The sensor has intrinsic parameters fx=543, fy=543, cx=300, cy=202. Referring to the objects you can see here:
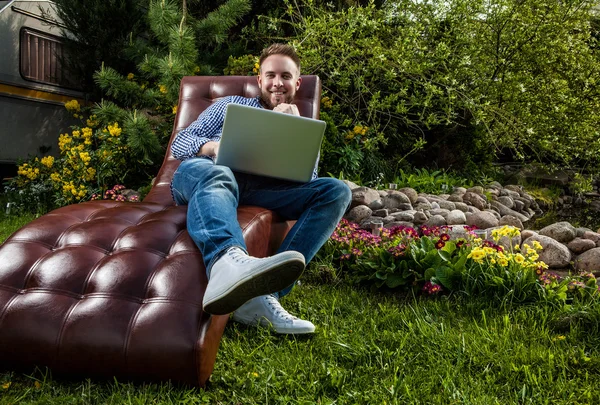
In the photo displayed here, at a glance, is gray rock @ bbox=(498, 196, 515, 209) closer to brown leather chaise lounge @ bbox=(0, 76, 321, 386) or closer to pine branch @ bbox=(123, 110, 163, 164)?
pine branch @ bbox=(123, 110, 163, 164)

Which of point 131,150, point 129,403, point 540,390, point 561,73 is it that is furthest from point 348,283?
point 561,73

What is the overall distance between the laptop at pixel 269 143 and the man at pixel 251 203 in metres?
0.06

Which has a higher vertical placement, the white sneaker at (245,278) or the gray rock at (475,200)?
the white sneaker at (245,278)

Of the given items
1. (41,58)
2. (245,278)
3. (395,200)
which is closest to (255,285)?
(245,278)

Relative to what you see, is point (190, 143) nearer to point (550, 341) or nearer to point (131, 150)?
point (550, 341)

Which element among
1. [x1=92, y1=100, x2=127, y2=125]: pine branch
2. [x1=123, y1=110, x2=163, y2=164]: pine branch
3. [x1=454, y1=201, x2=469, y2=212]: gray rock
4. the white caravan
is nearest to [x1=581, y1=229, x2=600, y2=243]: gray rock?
[x1=454, y1=201, x2=469, y2=212]: gray rock

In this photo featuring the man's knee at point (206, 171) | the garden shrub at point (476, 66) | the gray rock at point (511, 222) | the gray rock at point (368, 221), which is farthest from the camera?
the garden shrub at point (476, 66)

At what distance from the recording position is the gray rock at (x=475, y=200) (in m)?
4.77

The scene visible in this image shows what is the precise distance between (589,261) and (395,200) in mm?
1540

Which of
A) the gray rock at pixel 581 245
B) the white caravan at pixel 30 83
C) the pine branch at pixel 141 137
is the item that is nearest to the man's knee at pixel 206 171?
the gray rock at pixel 581 245

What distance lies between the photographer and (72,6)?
219 inches

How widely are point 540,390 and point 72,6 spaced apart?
556cm

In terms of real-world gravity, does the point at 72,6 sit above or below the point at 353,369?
above

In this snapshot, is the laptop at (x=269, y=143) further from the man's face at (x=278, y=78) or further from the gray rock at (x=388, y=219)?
the gray rock at (x=388, y=219)
